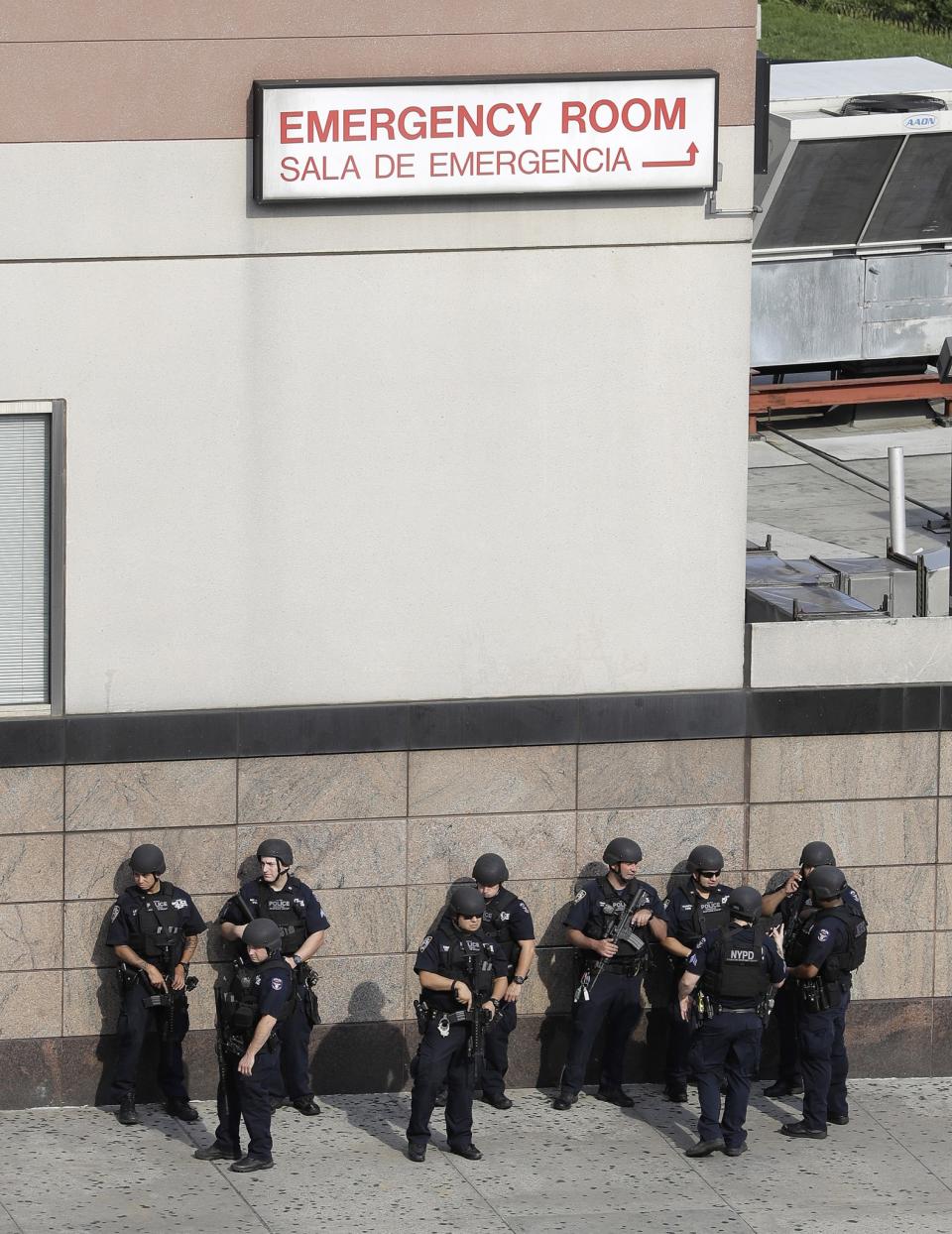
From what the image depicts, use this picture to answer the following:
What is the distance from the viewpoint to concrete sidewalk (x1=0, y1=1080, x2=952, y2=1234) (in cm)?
1097

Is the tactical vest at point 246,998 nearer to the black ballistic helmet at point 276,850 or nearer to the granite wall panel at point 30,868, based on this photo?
the black ballistic helmet at point 276,850

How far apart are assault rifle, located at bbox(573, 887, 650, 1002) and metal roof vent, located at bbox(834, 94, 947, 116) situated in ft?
35.5

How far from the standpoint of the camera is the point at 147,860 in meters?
11.8

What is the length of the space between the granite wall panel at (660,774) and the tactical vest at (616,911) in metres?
0.55

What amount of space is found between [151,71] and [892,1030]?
7.51 metres

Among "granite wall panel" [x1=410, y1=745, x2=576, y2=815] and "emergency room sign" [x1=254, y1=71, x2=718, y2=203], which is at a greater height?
"emergency room sign" [x1=254, y1=71, x2=718, y2=203]

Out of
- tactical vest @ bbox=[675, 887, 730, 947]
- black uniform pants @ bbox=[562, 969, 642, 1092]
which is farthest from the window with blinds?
tactical vest @ bbox=[675, 887, 730, 947]

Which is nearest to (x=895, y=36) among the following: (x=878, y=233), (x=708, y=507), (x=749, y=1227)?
(x=878, y=233)

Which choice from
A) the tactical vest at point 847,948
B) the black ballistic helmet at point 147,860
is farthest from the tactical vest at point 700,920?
the black ballistic helmet at point 147,860

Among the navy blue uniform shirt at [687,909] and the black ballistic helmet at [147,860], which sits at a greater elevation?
the black ballistic helmet at [147,860]

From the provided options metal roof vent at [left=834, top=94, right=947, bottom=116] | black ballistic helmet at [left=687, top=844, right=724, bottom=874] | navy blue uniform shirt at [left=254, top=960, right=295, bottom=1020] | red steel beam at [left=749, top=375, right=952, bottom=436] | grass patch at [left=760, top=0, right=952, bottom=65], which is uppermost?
grass patch at [left=760, top=0, right=952, bottom=65]

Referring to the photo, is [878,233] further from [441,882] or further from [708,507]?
[441,882]

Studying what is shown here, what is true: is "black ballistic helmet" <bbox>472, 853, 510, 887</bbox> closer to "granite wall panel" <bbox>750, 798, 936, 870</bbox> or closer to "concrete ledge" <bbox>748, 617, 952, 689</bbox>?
"granite wall panel" <bbox>750, 798, 936, 870</bbox>

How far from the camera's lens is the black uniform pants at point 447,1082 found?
11617 mm
